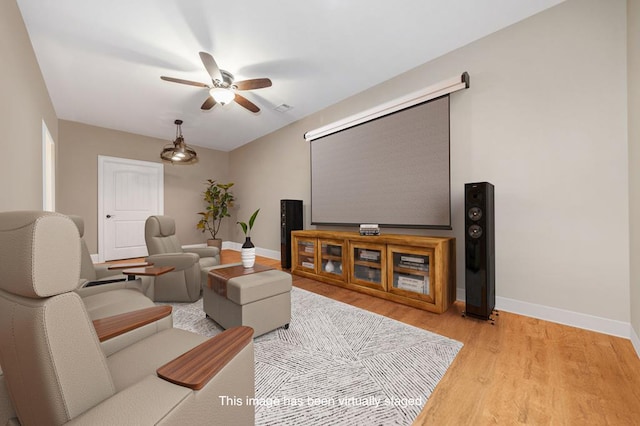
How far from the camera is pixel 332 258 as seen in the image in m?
3.39

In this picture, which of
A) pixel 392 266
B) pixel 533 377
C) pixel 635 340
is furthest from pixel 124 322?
pixel 635 340

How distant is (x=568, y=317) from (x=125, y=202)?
7.21 m

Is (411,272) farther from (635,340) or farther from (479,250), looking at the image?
(635,340)

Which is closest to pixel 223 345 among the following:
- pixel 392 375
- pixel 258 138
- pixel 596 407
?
pixel 392 375

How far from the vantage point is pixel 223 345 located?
2.77 ft

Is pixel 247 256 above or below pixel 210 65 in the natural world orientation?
below

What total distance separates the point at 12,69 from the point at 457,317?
433 cm

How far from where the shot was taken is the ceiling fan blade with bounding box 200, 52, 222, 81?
7.67ft

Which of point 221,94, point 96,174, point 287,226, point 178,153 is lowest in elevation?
point 287,226

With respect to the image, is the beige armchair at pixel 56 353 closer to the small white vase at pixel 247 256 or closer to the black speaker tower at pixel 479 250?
the small white vase at pixel 247 256

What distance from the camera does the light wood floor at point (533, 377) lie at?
1.22 meters

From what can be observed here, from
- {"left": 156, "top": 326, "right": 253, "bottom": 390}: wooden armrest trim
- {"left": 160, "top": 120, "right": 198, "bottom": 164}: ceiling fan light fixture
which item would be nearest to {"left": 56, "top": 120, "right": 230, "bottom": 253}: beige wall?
{"left": 160, "top": 120, "right": 198, "bottom": 164}: ceiling fan light fixture

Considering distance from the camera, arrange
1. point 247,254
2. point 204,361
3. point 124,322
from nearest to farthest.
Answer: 1. point 204,361
2. point 124,322
3. point 247,254

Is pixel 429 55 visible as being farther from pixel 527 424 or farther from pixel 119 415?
pixel 119 415
